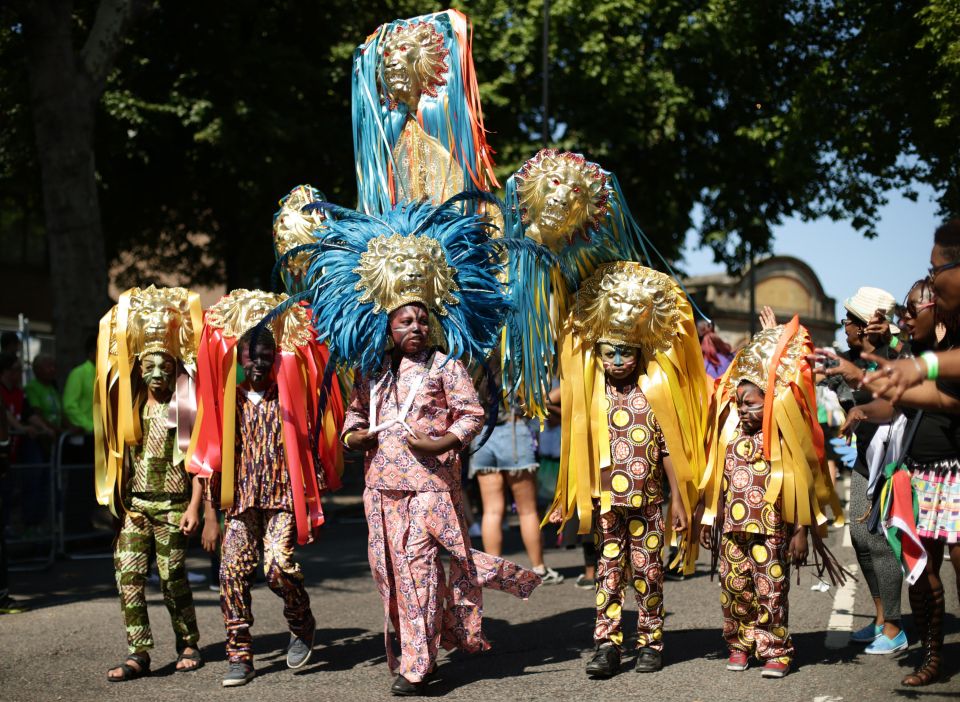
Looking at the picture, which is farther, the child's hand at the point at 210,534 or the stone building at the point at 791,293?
the stone building at the point at 791,293

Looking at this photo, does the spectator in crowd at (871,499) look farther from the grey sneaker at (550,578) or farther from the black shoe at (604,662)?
the grey sneaker at (550,578)

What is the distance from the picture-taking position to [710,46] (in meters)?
20.4

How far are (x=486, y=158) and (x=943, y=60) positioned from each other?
8.68 m

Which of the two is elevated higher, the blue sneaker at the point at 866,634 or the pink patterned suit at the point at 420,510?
the pink patterned suit at the point at 420,510

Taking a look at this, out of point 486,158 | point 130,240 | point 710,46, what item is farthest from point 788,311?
point 486,158

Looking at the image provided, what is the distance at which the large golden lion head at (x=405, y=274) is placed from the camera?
5.68m

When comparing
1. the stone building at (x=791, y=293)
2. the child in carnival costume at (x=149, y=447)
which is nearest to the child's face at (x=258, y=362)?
the child in carnival costume at (x=149, y=447)

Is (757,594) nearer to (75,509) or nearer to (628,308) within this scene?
(628,308)

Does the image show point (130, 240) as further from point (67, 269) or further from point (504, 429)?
point (504, 429)

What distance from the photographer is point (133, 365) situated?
6.45 meters

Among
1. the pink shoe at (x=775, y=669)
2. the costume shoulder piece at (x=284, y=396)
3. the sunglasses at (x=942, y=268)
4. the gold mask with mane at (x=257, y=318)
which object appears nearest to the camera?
the sunglasses at (x=942, y=268)

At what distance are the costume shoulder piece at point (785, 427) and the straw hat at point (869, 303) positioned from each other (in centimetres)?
39

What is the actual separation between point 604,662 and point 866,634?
1.72m

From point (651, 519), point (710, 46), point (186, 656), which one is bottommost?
point (186, 656)
